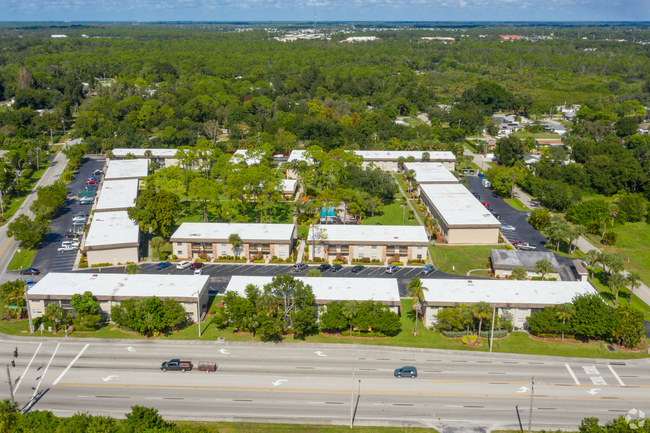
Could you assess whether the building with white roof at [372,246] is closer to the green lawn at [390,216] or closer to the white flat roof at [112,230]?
the green lawn at [390,216]

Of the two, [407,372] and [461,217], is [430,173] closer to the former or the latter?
[461,217]

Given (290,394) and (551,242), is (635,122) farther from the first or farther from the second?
(290,394)

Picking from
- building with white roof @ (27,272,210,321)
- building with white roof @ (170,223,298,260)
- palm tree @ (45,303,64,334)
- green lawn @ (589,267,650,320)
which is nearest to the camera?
palm tree @ (45,303,64,334)

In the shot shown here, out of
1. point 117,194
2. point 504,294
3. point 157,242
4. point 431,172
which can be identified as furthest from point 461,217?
point 117,194

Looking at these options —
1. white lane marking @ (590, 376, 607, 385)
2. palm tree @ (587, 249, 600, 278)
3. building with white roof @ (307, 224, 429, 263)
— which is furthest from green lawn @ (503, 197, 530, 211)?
white lane marking @ (590, 376, 607, 385)

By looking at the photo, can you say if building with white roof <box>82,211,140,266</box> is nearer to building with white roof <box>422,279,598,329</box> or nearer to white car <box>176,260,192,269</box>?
white car <box>176,260,192,269</box>

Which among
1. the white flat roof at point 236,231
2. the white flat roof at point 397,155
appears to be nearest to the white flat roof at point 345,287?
the white flat roof at point 236,231
